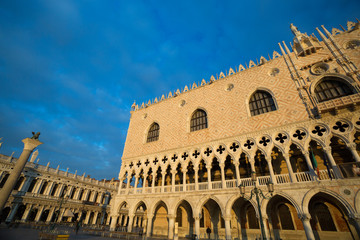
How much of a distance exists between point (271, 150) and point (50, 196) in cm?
2877

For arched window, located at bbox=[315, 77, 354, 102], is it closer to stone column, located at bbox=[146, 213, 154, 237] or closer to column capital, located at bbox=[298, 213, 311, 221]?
column capital, located at bbox=[298, 213, 311, 221]

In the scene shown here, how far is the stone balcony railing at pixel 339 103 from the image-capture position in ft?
33.4

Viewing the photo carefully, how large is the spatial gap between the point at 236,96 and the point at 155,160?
9.51 metres

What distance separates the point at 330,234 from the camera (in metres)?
9.95

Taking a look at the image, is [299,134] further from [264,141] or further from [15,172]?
[15,172]

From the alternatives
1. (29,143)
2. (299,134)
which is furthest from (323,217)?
(29,143)

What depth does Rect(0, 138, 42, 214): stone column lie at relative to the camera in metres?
8.10

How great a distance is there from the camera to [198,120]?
54.7 feet

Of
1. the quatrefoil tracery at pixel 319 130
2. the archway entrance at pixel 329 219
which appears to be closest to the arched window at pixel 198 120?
the quatrefoil tracery at pixel 319 130

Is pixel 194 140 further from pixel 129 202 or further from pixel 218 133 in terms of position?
pixel 129 202

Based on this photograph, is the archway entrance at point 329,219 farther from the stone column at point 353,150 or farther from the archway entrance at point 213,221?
the archway entrance at point 213,221

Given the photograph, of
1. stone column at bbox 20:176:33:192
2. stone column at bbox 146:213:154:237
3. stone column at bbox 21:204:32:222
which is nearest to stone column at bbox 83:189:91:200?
stone column at bbox 21:204:32:222

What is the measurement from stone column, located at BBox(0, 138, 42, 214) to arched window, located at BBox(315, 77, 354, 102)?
18195 mm

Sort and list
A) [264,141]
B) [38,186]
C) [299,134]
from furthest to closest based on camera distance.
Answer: [38,186] < [264,141] < [299,134]
